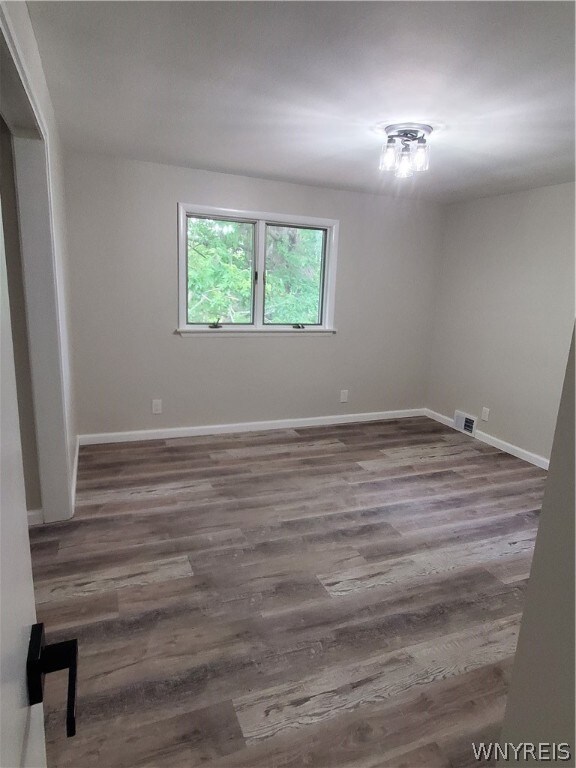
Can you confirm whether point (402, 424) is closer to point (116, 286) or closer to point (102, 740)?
point (116, 286)

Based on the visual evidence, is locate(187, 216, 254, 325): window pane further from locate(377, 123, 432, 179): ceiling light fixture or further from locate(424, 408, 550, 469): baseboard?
locate(424, 408, 550, 469): baseboard

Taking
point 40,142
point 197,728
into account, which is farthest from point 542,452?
point 40,142

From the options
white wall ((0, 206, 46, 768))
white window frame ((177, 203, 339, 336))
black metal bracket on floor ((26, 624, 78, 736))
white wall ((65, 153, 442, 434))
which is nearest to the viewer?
white wall ((0, 206, 46, 768))

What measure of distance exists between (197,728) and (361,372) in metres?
3.65

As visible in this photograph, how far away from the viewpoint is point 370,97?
2.06 m

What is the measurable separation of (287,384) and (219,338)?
33.0 inches

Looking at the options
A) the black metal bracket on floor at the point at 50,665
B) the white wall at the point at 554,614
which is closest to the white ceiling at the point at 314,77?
the white wall at the point at 554,614

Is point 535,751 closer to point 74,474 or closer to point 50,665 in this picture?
point 50,665

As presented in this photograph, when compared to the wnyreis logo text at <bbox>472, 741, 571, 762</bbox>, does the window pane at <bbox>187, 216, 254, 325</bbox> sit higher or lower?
higher

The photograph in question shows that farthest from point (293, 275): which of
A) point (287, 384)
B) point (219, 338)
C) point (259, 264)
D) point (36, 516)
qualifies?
point (36, 516)

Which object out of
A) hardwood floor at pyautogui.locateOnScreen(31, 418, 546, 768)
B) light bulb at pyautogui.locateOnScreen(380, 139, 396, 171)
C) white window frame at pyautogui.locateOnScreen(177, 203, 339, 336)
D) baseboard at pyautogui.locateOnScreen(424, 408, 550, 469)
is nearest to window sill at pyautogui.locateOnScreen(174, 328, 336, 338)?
white window frame at pyautogui.locateOnScreen(177, 203, 339, 336)

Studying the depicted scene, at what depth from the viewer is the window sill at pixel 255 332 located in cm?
397

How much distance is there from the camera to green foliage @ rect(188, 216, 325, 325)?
3.97 metres

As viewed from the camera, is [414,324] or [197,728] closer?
[197,728]
